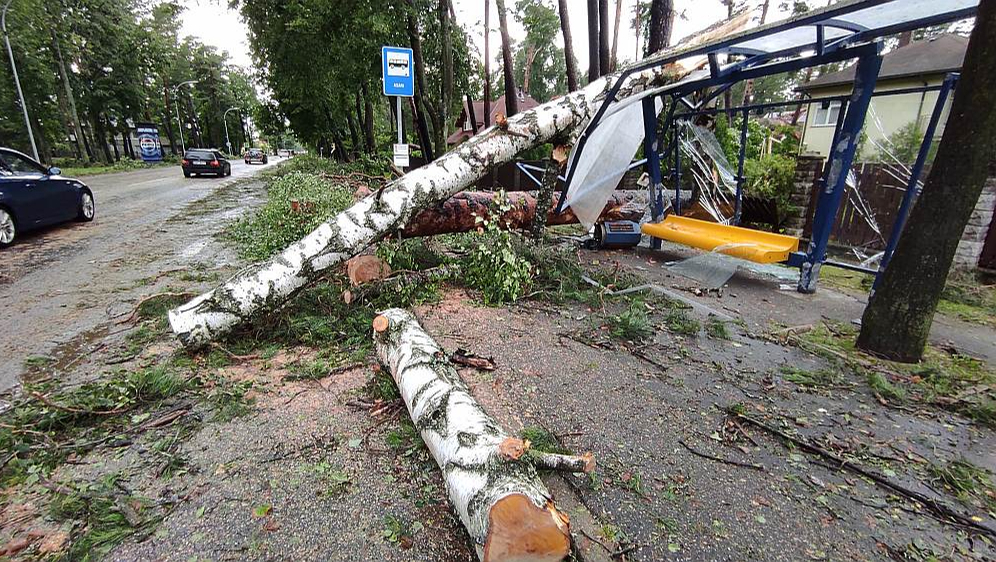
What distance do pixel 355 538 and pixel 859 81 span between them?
626 centimetres

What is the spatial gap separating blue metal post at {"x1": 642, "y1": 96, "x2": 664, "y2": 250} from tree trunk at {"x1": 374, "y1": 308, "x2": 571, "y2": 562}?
5.61 meters

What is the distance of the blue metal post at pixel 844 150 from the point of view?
4629mm

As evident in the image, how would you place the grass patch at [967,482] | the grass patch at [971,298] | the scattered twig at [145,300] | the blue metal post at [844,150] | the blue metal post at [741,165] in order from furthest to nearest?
the blue metal post at [741,165] → the grass patch at [971,298] → the blue metal post at [844,150] → the scattered twig at [145,300] → the grass patch at [967,482]

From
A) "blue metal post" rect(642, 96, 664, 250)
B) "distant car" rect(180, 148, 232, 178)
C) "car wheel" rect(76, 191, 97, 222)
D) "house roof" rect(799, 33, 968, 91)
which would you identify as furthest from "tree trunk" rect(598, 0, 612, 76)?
"distant car" rect(180, 148, 232, 178)

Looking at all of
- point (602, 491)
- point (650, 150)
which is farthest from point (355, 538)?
point (650, 150)

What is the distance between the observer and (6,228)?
23.0ft

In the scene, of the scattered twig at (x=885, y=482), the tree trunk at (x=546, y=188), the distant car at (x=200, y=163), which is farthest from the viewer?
the distant car at (x=200, y=163)

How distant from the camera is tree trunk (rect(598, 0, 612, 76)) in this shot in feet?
31.1

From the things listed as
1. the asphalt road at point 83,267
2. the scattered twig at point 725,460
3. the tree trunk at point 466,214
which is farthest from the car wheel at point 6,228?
the scattered twig at point 725,460

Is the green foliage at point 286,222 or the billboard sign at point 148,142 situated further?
the billboard sign at point 148,142

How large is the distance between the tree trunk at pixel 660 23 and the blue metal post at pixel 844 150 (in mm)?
4480

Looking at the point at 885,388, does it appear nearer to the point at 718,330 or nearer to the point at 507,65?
the point at 718,330

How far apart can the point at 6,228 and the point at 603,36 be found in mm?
11574

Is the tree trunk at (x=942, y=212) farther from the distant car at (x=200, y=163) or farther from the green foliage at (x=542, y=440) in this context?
the distant car at (x=200, y=163)
